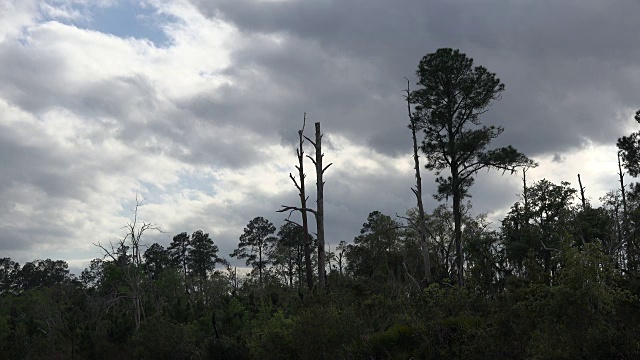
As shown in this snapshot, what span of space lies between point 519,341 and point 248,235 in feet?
210

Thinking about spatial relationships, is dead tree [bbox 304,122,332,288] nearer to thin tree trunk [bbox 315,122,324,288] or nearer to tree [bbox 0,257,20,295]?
thin tree trunk [bbox 315,122,324,288]

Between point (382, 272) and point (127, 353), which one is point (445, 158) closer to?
point (127, 353)

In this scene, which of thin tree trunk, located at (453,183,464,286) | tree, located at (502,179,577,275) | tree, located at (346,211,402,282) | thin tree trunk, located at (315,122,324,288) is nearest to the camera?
thin tree trunk, located at (315,122,324,288)

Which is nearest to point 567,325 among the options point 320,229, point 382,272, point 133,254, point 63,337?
point 320,229

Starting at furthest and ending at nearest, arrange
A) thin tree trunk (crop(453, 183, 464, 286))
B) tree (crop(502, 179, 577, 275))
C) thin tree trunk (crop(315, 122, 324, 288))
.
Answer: tree (crop(502, 179, 577, 275)) → thin tree trunk (crop(453, 183, 464, 286)) → thin tree trunk (crop(315, 122, 324, 288))

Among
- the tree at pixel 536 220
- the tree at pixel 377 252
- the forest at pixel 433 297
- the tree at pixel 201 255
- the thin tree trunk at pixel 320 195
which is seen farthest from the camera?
the tree at pixel 201 255

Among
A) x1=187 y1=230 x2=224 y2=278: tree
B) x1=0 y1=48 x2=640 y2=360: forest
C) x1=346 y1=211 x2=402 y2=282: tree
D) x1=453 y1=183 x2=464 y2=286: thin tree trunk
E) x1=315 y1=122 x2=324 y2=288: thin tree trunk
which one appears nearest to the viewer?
x1=0 y1=48 x2=640 y2=360: forest

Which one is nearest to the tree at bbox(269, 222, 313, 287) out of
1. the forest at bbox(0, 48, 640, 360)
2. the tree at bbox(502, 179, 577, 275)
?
the forest at bbox(0, 48, 640, 360)

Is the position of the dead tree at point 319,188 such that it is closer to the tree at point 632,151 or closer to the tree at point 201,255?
the tree at point 632,151

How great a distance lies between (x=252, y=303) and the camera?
26.7 metres

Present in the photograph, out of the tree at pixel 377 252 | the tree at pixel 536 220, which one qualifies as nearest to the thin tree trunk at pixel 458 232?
Result: the tree at pixel 536 220

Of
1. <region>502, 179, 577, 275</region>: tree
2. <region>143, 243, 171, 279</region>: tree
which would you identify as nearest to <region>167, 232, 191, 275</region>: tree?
<region>143, 243, 171, 279</region>: tree

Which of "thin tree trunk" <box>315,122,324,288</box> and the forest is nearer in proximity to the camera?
the forest

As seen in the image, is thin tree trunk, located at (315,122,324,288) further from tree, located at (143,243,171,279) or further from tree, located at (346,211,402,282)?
tree, located at (143,243,171,279)
